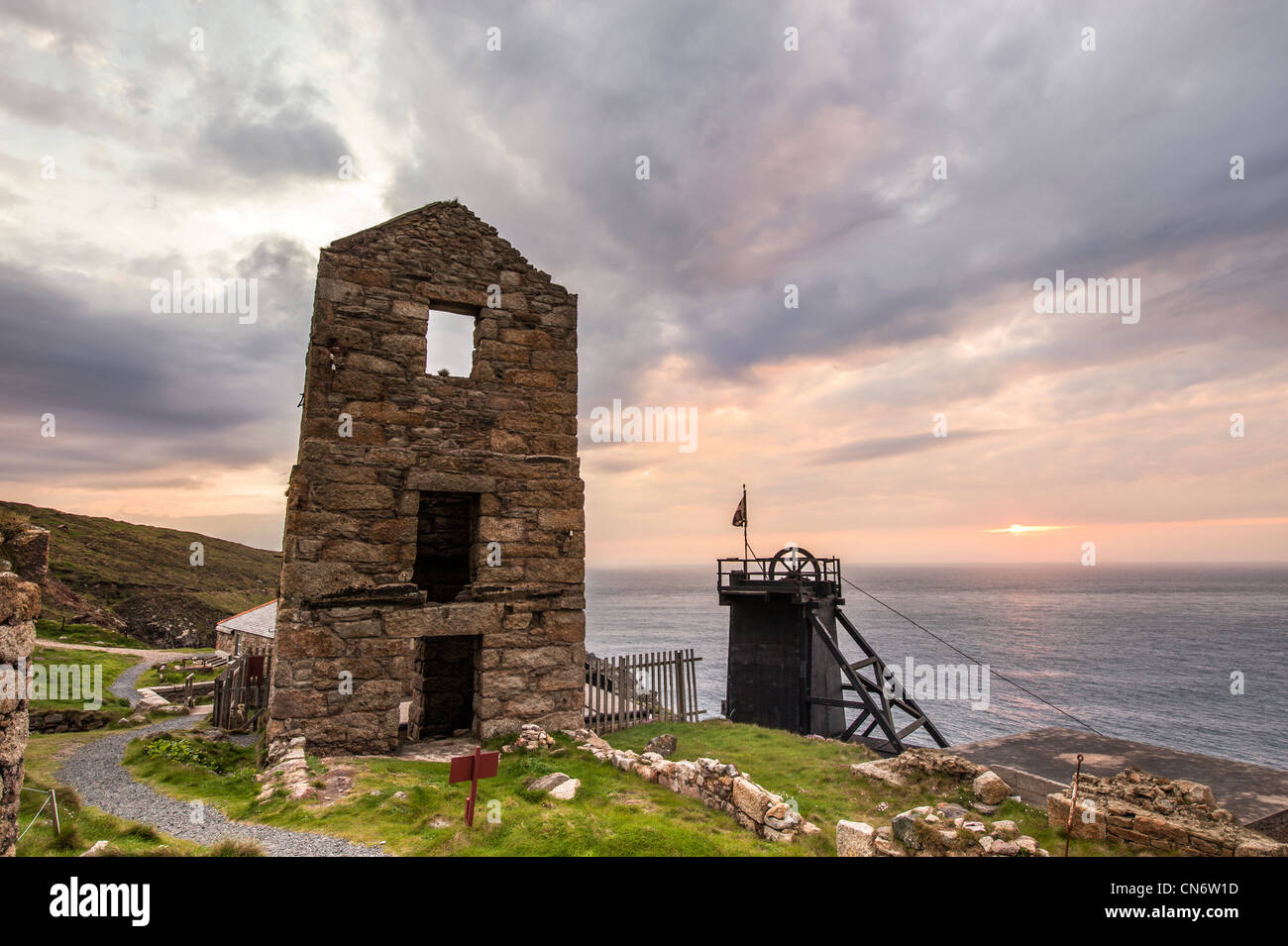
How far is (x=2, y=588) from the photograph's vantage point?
3.88 metres

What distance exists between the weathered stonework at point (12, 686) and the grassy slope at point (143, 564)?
133 feet

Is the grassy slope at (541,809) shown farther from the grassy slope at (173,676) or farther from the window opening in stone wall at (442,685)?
the grassy slope at (173,676)

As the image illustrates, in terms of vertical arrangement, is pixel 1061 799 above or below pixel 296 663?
below

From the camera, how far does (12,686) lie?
12.6 ft

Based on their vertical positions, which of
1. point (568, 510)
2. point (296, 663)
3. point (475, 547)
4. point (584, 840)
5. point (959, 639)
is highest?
point (568, 510)

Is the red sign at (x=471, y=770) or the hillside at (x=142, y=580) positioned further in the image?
the hillside at (x=142, y=580)

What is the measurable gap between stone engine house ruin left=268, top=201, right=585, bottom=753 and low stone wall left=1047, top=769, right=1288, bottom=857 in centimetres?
725

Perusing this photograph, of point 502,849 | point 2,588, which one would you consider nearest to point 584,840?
point 502,849

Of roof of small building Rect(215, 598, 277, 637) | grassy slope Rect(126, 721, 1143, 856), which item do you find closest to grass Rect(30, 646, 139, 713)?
roof of small building Rect(215, 598, 277, 637)

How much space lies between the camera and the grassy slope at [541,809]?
18.7ft

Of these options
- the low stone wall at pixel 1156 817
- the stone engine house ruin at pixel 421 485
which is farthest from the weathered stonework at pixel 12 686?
the low stone wall at pixel 1156 817
